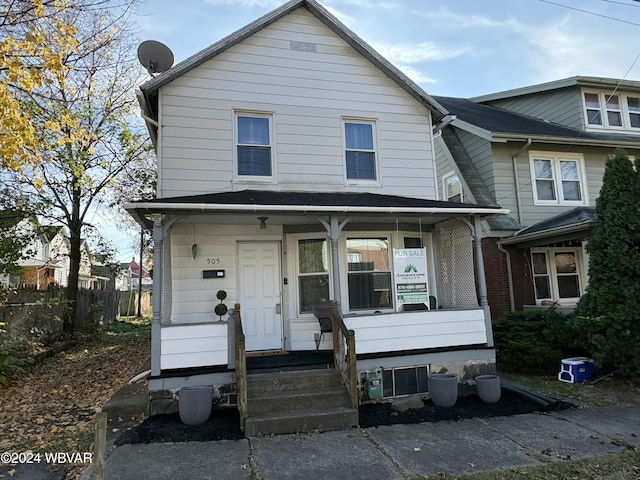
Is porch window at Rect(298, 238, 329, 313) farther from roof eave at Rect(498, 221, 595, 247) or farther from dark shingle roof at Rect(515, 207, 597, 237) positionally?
dark shingle roof at Rect(515, 207, 597, 237)

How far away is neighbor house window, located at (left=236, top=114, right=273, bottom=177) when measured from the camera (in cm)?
827

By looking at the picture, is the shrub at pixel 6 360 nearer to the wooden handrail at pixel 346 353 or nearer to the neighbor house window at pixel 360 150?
the wooden handrail at pixel 346 353

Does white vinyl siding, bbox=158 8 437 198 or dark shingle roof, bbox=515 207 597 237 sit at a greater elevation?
white vinyl siding, bbox=158 8 437 198

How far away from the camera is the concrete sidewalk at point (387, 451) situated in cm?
435

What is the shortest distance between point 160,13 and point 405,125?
214 inches

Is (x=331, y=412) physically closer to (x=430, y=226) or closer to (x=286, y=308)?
(x=286, y=308)

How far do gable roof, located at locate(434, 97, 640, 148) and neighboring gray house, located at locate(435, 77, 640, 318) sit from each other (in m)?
0.03

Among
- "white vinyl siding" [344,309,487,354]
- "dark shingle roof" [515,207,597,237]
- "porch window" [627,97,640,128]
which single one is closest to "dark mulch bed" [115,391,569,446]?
"white vinyl siding" [344,309,487,354]

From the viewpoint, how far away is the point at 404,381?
7.11 metres

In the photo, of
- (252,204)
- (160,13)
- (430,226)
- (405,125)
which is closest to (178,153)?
(252,204)

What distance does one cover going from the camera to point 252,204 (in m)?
6.53

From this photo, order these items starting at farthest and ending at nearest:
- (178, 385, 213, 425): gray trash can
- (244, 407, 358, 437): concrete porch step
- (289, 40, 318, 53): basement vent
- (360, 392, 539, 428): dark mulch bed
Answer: (289, 40, 318, 53): basement vent → (360, 392, 539, 428): dark mulch bed → (178, 385, 213, 425): gray trash can → (244, 407, 358, 437): concrete porch step

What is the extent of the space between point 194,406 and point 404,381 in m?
3.43

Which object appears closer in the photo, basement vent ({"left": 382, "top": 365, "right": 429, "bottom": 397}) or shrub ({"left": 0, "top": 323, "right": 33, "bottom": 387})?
basement vent ({"left": 382, "top": 365, "right": 429, "bottom": 397})
